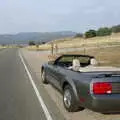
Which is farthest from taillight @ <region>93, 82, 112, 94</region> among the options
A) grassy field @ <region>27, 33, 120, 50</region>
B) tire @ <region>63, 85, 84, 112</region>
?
grassy field @ <region>27, 33, 120, 50</region>

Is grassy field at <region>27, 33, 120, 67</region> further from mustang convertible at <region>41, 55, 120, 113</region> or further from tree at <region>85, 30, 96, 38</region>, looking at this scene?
tree at <region>85, 30, 96, 38</region>

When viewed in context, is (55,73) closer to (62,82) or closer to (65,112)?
(62,82)

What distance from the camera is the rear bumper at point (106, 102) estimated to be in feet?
23.6

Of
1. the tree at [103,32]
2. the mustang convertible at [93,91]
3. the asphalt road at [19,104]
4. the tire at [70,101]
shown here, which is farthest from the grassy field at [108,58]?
the tree at [103,32]

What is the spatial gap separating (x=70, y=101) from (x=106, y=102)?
4.62 ft

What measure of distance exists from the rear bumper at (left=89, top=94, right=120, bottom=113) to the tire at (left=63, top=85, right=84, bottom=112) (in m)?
0.95

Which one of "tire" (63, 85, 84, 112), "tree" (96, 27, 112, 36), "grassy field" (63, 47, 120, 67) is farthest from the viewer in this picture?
"tree" (96, 27, 112, 36)

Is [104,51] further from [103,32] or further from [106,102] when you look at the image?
[103,32]

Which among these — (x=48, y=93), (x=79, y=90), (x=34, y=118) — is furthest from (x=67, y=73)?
(x=48, y=93)

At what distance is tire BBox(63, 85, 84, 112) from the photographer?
26.9ft

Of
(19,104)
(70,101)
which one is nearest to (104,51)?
(19,104)

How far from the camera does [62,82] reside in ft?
30.2

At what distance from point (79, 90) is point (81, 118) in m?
0.66

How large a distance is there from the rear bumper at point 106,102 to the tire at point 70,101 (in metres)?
0.95
